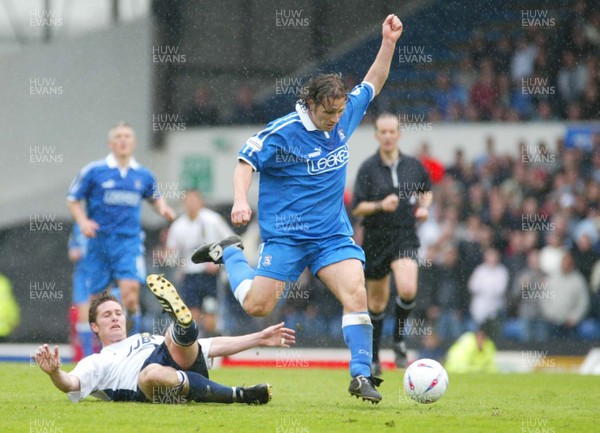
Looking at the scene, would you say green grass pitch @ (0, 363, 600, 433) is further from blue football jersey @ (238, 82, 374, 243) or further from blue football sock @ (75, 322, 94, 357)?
blue football sock @ (75, 322, 94, 357)

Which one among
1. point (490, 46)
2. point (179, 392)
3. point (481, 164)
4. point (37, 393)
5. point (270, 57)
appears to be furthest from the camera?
point (270, 57)

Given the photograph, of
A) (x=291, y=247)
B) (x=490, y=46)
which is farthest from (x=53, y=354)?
(x=490, y=46)

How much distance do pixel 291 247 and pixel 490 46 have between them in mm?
13553

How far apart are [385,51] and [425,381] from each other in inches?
94.9

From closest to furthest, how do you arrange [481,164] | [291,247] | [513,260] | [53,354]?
[53,354] < [291,247] < [513,260] < [481,164]

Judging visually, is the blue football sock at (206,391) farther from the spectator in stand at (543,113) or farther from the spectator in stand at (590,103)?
the spectator in stand at (590,103)

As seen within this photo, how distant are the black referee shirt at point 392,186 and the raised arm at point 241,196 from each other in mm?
3397

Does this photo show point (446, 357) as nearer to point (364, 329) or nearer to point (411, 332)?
point (411, 332)

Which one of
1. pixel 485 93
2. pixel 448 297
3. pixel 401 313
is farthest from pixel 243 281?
pixel 485 93

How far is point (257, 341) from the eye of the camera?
7.11 metres

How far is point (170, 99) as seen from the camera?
2139 cm

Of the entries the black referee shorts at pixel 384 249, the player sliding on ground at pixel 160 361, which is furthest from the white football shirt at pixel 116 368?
the black referee shorts at pixel 384 249

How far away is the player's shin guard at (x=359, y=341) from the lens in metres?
7.21

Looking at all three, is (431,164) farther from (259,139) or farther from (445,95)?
(259,139)
